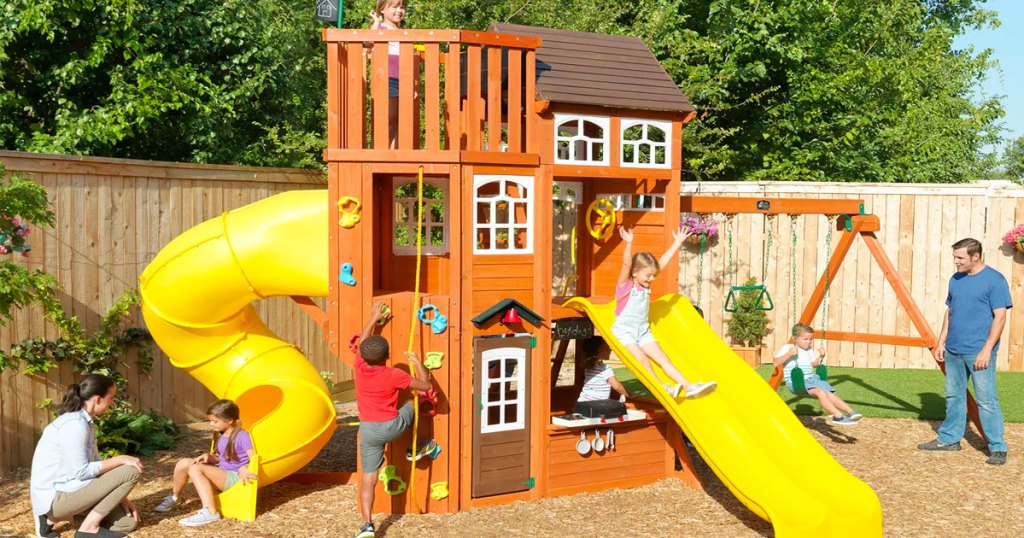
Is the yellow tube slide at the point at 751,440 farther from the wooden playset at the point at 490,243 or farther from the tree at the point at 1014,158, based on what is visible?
the tree at the point at 1014,158

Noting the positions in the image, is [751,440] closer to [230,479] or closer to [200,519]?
[230,479]

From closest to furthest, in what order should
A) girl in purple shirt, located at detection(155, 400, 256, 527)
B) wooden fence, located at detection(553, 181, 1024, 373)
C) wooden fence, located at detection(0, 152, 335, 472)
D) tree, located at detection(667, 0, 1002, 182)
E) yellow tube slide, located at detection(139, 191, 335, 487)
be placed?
girl in purple shirt, located at detection(155, 400, 256, 527)
yellow tube slide, located at detection(139, 191, 335, 487)
wooden fence, located at detection(0, 152, 335, 472)
wooden fence, located at detection(553, 181, 1024, 373)
tree, located at detection(667, 0, 1002, 182)

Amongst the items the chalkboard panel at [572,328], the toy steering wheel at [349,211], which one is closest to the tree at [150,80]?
the toy steering wheel at [349,211]

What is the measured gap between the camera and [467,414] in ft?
23.9

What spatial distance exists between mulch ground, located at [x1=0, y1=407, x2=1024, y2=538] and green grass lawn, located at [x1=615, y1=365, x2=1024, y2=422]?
1959 millimetres

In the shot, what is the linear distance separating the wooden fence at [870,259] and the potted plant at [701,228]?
0.48 ft

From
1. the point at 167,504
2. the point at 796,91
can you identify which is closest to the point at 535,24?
the point at 796,91

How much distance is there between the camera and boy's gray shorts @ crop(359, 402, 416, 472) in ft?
22.1

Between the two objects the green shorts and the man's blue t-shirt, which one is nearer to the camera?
the green shorts

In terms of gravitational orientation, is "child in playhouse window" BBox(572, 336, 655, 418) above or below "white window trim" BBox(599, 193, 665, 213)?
below

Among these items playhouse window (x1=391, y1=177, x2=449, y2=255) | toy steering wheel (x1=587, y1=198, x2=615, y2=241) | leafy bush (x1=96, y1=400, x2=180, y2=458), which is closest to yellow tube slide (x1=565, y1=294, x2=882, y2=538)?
toy steering wheel (x1=587, y1=198, x2=615, y2=241)

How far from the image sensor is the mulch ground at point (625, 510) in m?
6.78

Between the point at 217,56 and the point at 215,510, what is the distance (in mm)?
6974

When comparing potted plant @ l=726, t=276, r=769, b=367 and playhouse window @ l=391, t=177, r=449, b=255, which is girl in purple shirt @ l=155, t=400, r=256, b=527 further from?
potted plant @ l=726, t=276, r=769, b=367
